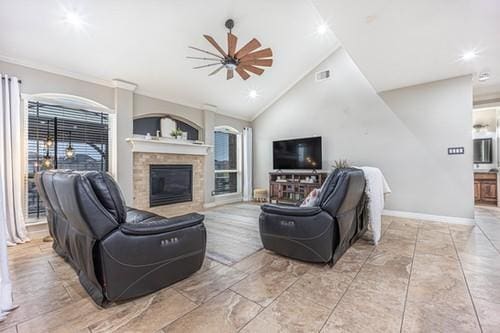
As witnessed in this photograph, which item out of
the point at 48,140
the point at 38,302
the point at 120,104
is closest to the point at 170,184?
the point at 120,104

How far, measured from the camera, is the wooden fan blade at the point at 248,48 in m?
2.98

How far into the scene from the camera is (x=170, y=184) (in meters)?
5.07

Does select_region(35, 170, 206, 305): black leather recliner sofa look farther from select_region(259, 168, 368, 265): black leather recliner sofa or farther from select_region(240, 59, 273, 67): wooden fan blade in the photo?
select_region(240, 59, 273, 67): wooden fan blade

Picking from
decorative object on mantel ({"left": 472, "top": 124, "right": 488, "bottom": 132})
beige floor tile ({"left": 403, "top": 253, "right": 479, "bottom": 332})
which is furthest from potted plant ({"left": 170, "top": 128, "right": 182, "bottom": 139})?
decorative object on mantel ({"left": 472, "top": 124, "right": 488, "bottom": 132})

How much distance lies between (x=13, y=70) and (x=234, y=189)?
5.19 metres

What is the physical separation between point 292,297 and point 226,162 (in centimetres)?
522

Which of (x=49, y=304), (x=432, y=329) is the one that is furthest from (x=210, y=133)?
(x=432, y=329)

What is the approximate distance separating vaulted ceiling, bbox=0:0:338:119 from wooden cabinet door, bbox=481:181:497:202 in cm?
532

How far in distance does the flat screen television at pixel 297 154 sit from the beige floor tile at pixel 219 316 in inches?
172

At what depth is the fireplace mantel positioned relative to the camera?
174 inches

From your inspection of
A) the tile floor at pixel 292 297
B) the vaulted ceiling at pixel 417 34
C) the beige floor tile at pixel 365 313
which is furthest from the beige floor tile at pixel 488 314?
the vaulted ceiling at pixel 417 34

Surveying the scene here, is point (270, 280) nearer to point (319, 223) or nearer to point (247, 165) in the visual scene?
point (319, 223)

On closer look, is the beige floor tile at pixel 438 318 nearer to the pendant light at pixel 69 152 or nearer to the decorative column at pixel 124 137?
the decorative column at pixel 124 137

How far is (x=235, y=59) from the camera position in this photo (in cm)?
332
